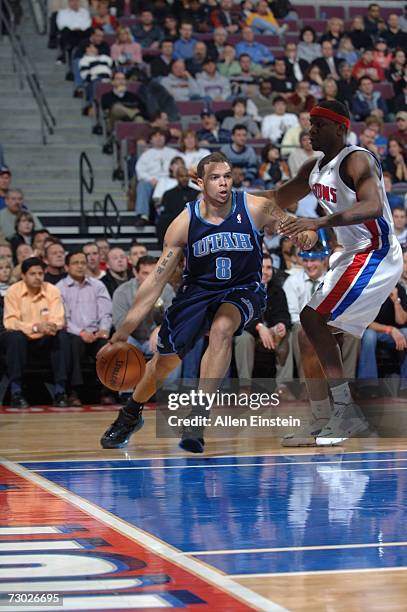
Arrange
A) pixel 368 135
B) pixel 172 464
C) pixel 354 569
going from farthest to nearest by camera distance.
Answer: pixel 368 135 < pixel 172 464 < pixel 354 569

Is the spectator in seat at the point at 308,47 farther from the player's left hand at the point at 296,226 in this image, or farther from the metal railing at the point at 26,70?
the player's left hand at the point at 296,226

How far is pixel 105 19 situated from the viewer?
17375mm

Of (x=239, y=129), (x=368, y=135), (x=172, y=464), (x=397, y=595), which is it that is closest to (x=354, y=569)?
(x=397, y=595)

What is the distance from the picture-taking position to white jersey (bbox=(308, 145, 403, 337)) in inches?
271

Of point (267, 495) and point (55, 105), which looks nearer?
point (267, 495)

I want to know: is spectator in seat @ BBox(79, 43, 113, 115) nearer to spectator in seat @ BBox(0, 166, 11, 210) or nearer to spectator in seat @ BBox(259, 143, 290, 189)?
spectator in seat @ BBox(259, 143, 290, 189)

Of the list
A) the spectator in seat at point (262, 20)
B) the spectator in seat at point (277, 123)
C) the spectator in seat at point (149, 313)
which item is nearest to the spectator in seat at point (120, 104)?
the spectator in seat at point (277, 123)

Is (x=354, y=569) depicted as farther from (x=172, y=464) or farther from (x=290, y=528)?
(x=172, y=464)

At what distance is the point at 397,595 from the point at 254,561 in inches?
24.5

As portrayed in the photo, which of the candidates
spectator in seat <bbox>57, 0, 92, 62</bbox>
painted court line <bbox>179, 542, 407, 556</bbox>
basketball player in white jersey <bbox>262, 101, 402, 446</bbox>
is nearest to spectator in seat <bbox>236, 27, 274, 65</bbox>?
spectator in seat <bbox>57, 0, 92, 62</bbox>

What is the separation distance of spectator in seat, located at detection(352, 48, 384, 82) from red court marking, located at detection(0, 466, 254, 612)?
13.1 meters

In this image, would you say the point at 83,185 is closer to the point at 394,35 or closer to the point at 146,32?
the point at 146,32

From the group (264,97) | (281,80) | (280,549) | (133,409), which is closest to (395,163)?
(264,97)

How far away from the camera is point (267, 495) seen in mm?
5492
